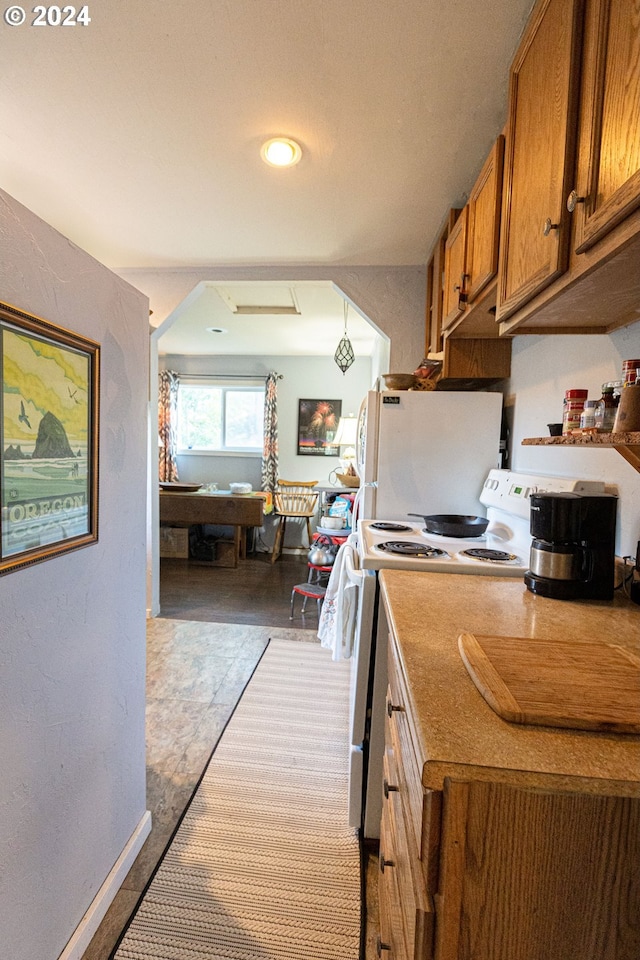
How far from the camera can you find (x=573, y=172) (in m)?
0.87

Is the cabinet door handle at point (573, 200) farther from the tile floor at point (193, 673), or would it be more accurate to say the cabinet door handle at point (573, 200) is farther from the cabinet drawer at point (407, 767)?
the tile floor at point (193, 673)

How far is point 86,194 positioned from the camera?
2098mm

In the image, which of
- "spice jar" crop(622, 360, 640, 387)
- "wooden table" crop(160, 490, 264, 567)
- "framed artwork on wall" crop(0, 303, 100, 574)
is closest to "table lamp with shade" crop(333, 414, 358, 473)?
"wooden table" crop(160, 490, 264, 567)

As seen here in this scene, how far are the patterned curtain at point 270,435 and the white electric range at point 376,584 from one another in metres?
3.79

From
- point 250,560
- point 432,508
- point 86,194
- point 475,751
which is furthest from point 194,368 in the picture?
point 475,751

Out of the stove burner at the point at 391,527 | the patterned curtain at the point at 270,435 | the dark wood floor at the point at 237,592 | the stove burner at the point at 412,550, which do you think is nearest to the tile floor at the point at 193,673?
the dark wood floor at the point at 237,592

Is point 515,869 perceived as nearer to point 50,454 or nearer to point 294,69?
point 50,454

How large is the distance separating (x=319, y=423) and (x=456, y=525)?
374cm

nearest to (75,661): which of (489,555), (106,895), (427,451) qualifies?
(106,895)

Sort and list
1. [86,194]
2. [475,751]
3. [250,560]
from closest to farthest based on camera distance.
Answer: [475,751] < [86,194] < [250,560]

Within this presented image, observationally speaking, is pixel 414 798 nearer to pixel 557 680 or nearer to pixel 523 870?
pixel 523 870

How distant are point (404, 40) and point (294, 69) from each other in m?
0.33

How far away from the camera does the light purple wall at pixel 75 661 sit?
895 mm

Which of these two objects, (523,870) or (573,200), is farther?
(573,200)
